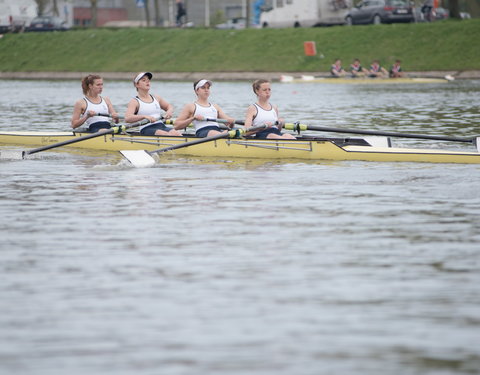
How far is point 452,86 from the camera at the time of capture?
45.8 metres

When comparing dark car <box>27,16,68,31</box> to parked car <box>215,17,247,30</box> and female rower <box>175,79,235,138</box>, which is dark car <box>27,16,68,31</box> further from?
female rower <box>175,79,235,138</box>

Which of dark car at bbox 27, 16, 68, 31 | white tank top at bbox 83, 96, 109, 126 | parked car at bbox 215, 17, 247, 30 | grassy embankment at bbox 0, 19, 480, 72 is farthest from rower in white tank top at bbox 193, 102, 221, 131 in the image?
dark car at bbox 27, 16, 68, 31

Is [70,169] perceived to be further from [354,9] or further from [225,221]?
[354,9]

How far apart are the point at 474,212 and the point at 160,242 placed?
3.77 meters

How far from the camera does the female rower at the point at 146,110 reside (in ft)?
59.7

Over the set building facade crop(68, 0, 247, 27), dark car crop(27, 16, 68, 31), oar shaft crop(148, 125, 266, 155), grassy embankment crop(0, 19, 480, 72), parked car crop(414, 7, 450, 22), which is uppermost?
building facade crop(68, 0, 247, 27)

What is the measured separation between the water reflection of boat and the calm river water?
8.4 inches

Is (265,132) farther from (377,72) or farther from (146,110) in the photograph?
(377,72)

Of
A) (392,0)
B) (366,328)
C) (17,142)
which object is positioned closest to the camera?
(366,328)

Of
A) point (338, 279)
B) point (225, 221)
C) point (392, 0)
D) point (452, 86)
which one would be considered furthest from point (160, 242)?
point (392, 0)

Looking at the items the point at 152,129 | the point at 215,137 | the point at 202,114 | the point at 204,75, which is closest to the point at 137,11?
the point at 204,75

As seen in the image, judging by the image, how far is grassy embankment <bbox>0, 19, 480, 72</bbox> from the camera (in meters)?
54.9

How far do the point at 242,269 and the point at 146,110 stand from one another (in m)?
9.80

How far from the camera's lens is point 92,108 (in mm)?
19250
